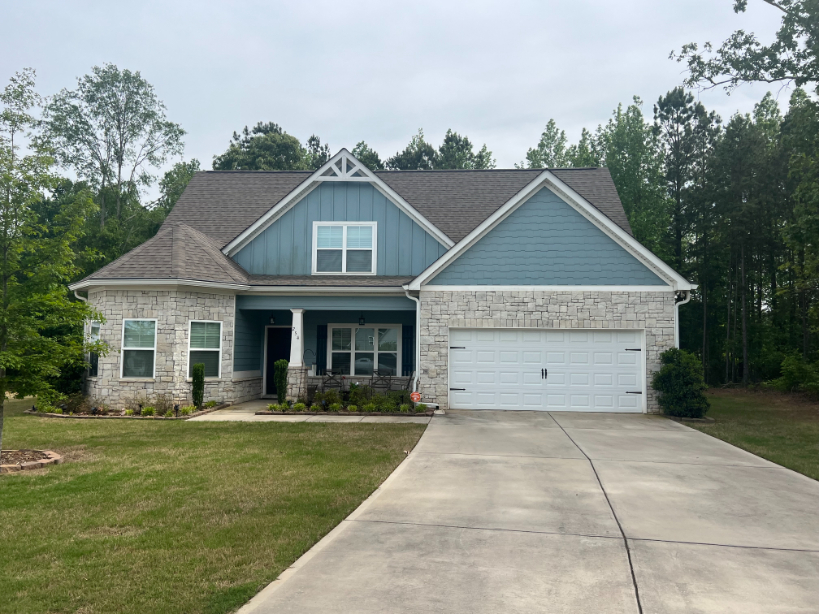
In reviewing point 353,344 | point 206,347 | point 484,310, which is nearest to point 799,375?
point 484,310

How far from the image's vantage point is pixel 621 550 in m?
4.93

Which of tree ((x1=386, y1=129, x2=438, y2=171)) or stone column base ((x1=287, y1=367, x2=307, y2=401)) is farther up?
tree ((x1=386, y1=129, x2=438, y2=171))

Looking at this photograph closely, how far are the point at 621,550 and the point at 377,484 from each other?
3048 mm

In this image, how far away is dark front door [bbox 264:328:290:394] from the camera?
710 inches

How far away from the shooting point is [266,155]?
4078 cm

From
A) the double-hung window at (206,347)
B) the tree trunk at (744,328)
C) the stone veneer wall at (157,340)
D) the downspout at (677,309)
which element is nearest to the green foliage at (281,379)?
the double-hung window at (206,347)

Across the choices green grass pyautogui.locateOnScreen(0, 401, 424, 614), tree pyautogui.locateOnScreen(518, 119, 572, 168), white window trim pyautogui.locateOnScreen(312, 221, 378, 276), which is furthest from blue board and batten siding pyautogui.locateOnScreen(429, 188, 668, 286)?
tree pyautogui.locateOnScreen(518, 119, 572, 168)

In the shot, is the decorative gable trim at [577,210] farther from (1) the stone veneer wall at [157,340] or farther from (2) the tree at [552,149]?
(2) the tree at [552,149]

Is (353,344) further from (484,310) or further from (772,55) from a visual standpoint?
(772,55)

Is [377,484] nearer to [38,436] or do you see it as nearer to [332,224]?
[38,436]

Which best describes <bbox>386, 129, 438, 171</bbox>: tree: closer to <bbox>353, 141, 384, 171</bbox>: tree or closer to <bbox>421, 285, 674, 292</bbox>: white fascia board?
<bbox>353, 141, 384, 171</bbox>: tree

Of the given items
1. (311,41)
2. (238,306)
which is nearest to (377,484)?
(238,306)

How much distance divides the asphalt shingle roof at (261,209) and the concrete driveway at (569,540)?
895 centimetres

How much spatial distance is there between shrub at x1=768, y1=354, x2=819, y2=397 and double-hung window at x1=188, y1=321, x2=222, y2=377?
17.3m
